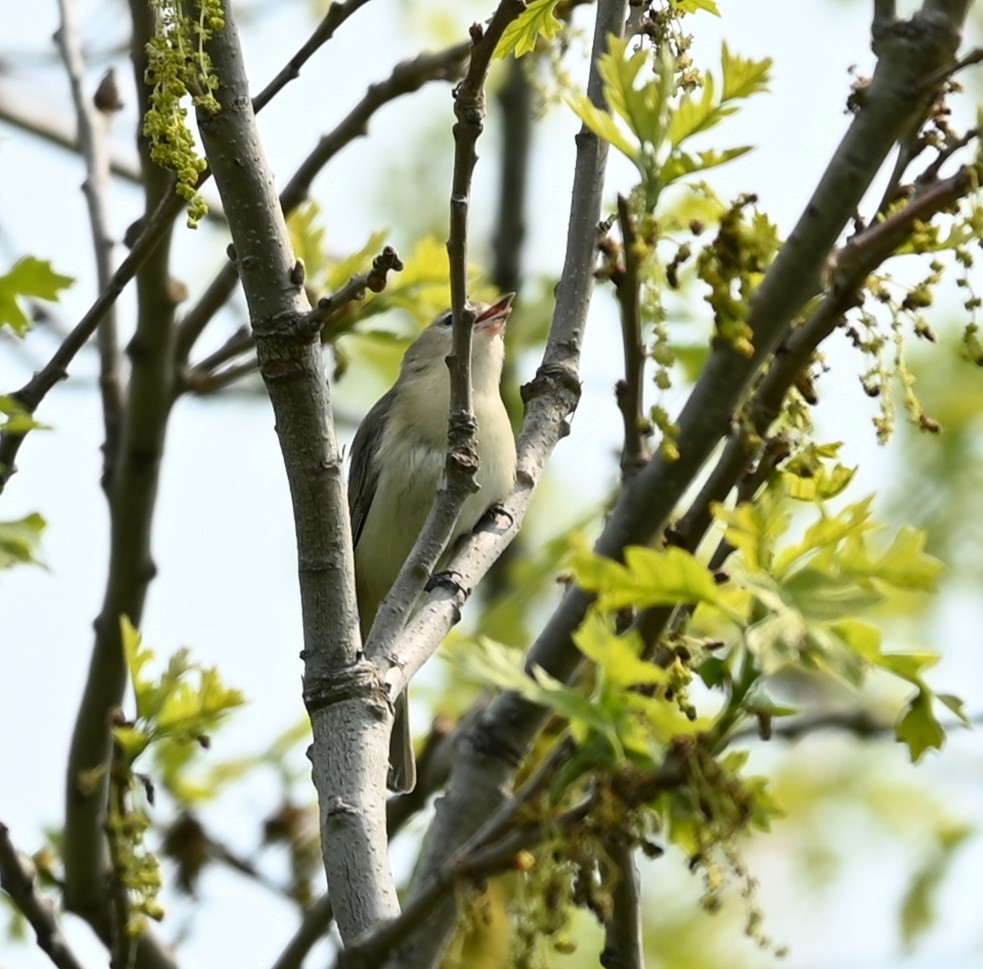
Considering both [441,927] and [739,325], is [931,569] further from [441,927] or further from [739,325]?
[441,927]

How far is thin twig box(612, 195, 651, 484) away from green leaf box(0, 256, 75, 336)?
1.35 meters

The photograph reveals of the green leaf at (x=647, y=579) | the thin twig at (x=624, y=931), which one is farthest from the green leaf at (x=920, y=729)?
the thin twig at (x=624, y=931)

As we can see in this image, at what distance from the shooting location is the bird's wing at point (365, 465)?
6.16m

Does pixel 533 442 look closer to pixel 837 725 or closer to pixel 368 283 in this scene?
pixel 368 283

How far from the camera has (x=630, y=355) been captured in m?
2.62

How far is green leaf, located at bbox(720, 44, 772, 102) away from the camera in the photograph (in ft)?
7.40

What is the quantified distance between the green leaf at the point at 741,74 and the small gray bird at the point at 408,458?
331 cm

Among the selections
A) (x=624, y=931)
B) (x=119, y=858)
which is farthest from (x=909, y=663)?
(x=119, y=858)

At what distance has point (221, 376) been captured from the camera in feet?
15.0

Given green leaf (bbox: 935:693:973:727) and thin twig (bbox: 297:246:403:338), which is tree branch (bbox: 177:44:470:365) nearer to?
thin twig (bbox: 297:246:403:338)

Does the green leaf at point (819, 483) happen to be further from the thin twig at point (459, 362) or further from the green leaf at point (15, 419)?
the green leaf at point (15, 419)

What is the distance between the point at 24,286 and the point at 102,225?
151cm

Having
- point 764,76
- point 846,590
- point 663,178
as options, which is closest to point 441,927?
Answer: point 846,590

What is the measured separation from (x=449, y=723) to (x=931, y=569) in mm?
3337
